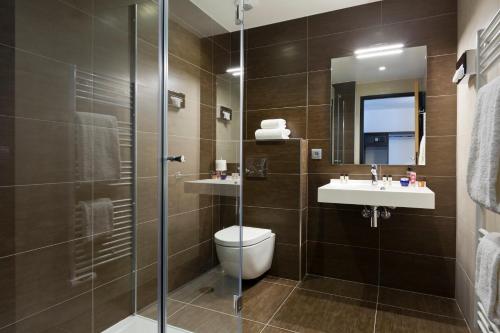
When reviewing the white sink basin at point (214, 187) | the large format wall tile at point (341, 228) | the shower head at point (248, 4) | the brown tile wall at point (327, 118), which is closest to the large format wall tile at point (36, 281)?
the white sink basin at point (214, 187)

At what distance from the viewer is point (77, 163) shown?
58.6 inches

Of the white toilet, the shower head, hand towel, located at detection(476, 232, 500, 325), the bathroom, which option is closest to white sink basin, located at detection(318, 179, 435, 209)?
the bathroom

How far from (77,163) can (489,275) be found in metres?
1.86

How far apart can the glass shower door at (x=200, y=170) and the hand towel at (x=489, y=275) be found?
3.81 ft

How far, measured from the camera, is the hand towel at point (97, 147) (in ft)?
4.91

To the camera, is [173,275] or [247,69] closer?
[173,275]

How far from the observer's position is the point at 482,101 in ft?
3.93

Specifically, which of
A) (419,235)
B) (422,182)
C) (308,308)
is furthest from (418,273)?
(308,308)

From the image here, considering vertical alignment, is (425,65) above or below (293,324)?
above

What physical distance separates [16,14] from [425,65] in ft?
8.77

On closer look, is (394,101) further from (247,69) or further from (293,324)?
(293,324)

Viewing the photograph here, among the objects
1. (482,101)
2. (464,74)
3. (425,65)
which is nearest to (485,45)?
(464,74)

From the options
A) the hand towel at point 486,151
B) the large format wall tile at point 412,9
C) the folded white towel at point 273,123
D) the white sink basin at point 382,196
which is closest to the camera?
the hand towel at point 486,151

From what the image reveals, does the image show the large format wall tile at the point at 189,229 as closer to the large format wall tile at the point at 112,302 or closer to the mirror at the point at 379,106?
the large format wall tile at the point at 112,302
